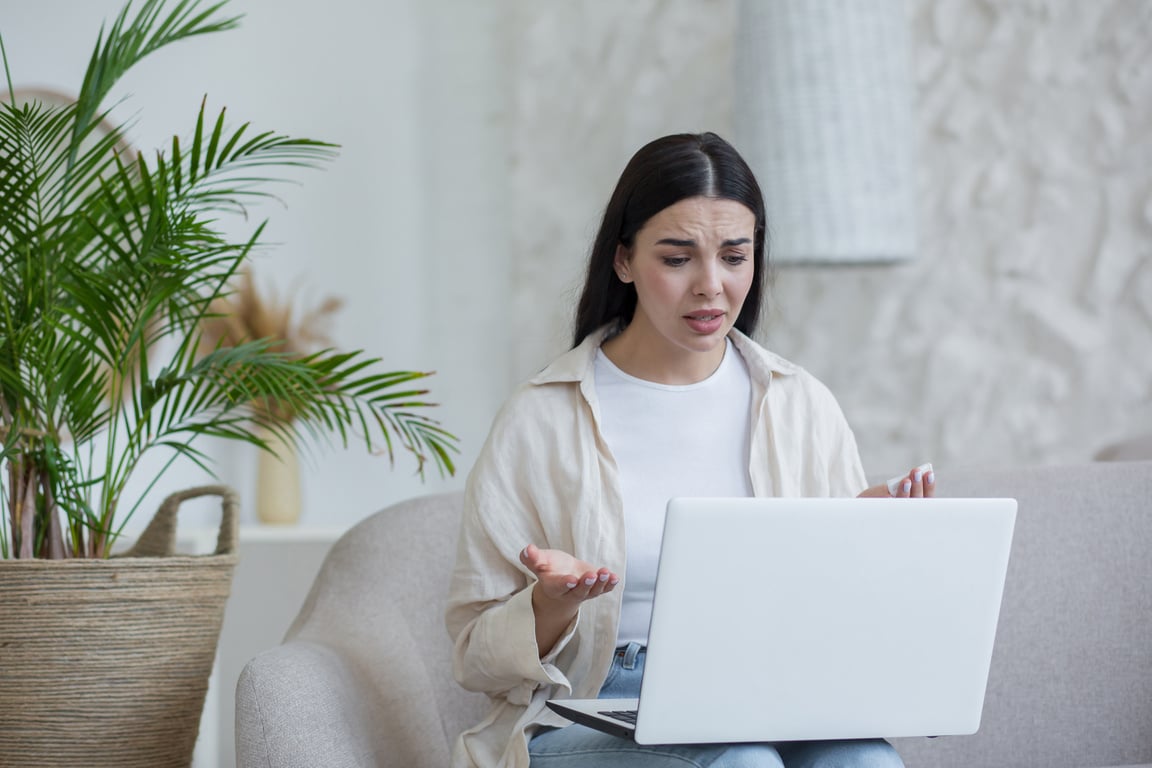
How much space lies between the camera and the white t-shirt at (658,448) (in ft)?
5.32

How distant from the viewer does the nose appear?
1597mm

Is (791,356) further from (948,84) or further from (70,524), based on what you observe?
(70,524)

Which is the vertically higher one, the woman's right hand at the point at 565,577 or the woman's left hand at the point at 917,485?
the woman's left hand at the point at 917,485

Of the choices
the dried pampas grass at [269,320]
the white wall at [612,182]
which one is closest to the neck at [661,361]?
the white wall at [612,182]

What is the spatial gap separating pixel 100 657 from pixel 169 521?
33cm

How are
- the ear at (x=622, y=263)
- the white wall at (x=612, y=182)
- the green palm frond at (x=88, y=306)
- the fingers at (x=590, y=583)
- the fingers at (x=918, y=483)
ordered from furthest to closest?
the white wall at (x=612, y=182)
the green palm frond at (x=88, y=306)
the ear at (x=622, y=263)
the fingers at (x=918, y=483)
the fingers at (x=590, y=583)

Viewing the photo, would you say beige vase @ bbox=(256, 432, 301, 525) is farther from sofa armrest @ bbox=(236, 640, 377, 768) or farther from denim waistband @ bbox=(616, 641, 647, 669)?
denim waistband @ bbox=(616, 641, 647, 669)

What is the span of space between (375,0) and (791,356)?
152 centimetres

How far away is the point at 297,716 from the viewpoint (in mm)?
1488

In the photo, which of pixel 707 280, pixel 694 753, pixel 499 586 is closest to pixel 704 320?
pixel 707 280

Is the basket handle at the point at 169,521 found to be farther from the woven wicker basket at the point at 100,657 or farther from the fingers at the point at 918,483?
the fingers at the point at 918,483

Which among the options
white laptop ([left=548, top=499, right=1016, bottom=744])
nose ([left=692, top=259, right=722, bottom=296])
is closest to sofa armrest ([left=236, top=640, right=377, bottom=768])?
white laptop ([left=548, top=499, right=1016, bottom=744])

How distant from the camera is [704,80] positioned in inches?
130

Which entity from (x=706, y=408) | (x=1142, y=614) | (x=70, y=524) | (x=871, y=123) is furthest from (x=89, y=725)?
(x=871, y=123)
